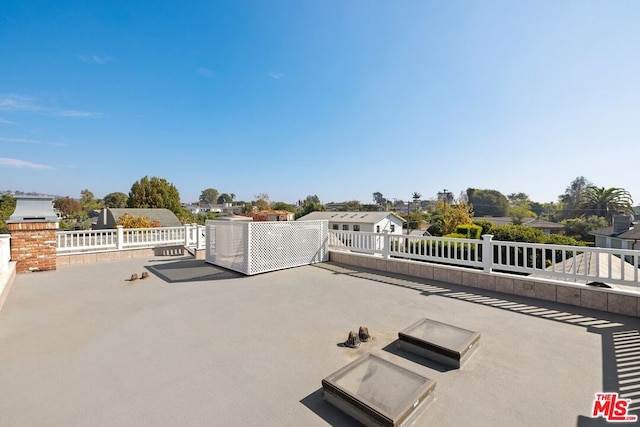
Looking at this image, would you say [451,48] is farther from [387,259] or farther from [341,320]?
[341,320]

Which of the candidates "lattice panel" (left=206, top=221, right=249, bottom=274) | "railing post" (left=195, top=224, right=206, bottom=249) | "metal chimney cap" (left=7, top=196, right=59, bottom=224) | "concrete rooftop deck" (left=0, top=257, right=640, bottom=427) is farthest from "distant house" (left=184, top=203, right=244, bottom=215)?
"concrete rooftop deck" (left=0, top=257, right=640, bottom=427)

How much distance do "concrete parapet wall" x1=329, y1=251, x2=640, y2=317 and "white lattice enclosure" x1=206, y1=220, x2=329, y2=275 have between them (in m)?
1.66

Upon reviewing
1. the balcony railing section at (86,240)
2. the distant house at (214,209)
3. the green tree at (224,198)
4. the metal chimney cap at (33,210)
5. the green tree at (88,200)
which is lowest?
the balcony railing section at (86,240)

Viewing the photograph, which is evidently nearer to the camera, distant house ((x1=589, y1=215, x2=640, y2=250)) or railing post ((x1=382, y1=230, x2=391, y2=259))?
railing post ((x1=382, y1=230, x2=391, y2=259))

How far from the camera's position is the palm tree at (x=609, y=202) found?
33531mm

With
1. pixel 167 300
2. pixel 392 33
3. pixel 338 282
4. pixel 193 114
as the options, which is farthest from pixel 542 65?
pixel 193 114

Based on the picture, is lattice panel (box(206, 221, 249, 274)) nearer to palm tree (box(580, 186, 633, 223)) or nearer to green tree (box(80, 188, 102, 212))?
palm tree (box(580, 186, 633, 223))

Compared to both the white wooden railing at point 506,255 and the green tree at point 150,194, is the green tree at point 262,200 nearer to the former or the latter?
the green tree at point 150,194

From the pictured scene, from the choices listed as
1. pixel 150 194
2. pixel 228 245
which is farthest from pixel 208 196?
pixel 228 245

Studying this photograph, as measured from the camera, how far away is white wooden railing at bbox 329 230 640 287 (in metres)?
3.72

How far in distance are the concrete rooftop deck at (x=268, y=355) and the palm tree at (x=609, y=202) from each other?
4493 cm

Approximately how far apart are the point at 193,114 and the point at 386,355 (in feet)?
50.2

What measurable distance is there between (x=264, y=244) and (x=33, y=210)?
539 centimetres

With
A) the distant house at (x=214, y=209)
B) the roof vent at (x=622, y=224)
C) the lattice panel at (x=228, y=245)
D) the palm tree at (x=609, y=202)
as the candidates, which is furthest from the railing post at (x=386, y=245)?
the distant house at (x=214, y=209)
